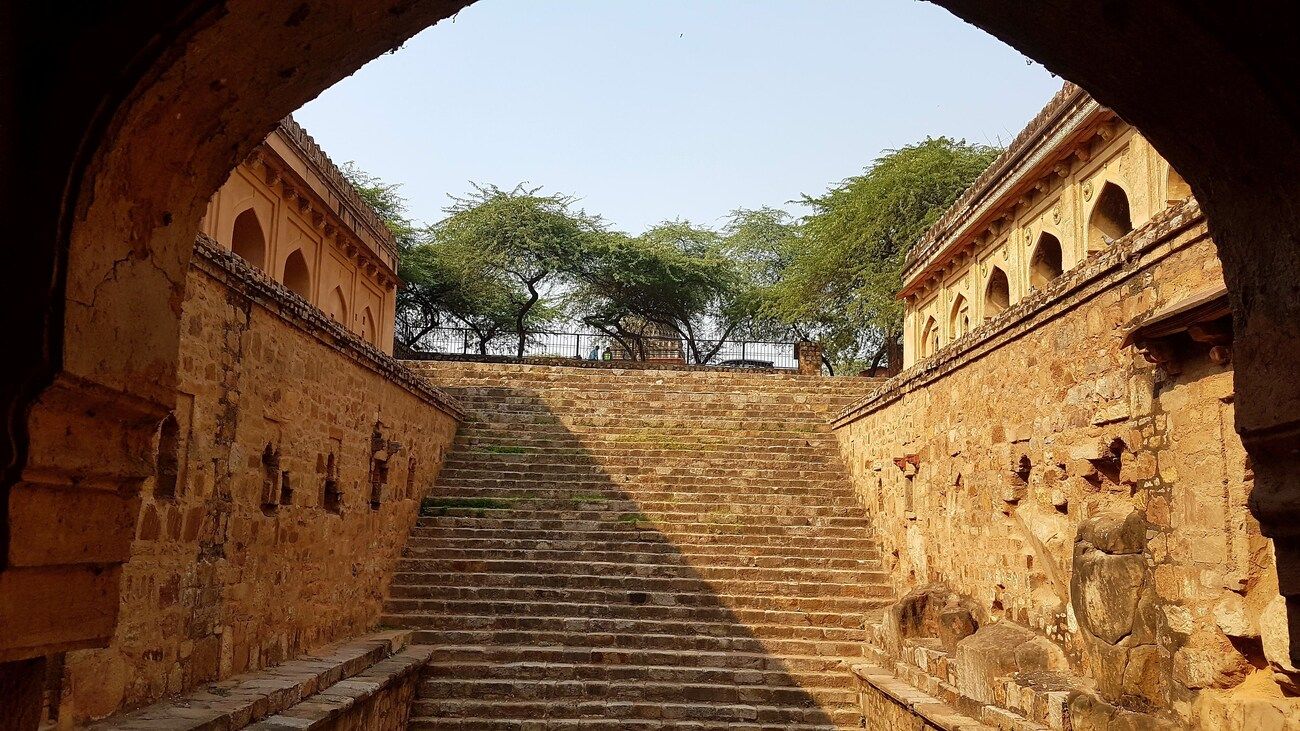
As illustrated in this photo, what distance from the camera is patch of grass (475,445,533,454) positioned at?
1496cm

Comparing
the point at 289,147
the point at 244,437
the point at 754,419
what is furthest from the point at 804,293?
the point at 244,437

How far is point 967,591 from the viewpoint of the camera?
885cm

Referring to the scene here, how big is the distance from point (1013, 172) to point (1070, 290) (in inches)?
363

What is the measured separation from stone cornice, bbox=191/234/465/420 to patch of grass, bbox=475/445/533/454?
2.83 m

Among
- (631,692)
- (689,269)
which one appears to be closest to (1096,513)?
(631,692)

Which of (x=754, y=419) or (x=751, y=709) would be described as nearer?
(x=751, y=709)

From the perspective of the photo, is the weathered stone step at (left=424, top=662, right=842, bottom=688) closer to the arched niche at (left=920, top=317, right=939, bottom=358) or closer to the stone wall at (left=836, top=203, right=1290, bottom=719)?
the stone wall at (left=836, top=203, right=1290, bottom=719)

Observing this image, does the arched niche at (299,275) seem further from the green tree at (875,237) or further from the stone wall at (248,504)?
the green tree at (875,237)

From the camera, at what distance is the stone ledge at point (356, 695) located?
20.6 feet

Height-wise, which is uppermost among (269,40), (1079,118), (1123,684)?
(1079,118)

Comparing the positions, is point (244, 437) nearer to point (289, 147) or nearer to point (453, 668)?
point (453, 668)

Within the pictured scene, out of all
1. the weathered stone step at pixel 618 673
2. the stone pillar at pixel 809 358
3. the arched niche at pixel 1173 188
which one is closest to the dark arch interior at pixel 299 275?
the weathered stone step at pixel 618 673

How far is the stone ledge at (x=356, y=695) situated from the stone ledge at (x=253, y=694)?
2.7 inches

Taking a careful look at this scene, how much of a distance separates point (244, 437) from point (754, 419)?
1049cm
